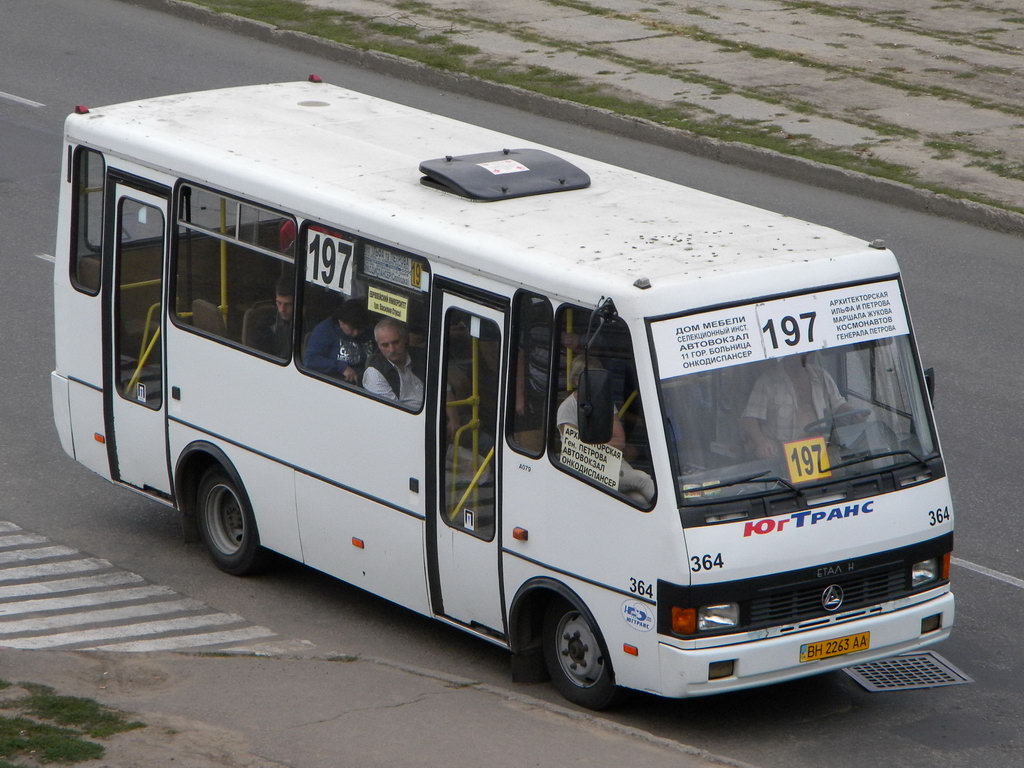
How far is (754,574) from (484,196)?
2641 millimetres

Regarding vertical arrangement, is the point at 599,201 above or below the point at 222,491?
above

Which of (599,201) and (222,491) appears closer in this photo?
(599,201)

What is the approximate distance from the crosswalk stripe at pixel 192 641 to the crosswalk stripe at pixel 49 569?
4.23ft

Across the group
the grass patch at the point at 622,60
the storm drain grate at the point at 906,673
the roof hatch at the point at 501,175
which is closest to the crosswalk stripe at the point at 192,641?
the roof hatch at the point at 501,175

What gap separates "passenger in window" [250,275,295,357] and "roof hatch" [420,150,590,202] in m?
1.06

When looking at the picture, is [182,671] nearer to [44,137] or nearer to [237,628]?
[237,628]

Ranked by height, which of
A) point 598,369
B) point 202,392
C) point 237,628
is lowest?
point 237,628

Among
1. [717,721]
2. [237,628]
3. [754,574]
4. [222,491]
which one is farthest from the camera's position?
[222,491]

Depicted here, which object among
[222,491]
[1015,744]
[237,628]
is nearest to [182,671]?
[237,628]

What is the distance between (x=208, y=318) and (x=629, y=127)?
10733 mm

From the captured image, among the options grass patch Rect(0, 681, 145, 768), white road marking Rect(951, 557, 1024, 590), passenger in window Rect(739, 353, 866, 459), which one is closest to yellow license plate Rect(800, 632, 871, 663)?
passenger in window Rect(739, 353, 866, 459)

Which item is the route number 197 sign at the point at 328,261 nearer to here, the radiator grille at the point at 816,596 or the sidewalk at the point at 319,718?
the sidewalk at the point at 319,718

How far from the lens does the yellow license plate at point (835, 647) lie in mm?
8461

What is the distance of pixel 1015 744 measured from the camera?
861 cm
